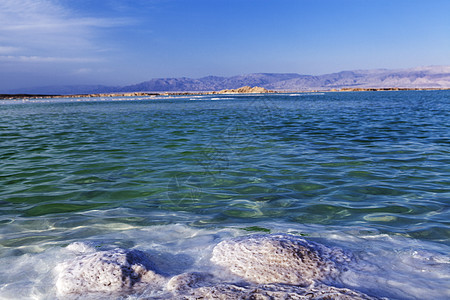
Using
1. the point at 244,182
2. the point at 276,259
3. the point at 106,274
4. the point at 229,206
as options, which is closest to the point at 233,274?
the point at 276,259

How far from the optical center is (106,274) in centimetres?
362

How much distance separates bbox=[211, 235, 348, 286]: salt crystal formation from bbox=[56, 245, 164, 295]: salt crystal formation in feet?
2.75

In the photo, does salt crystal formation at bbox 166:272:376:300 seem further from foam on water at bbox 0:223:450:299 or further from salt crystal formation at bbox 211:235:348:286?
salt crystal formation at bbox 211:235:348:286

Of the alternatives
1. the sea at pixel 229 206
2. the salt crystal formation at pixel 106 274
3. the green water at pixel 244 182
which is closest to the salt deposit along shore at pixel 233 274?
the salt crystal formation at pixel 106 274

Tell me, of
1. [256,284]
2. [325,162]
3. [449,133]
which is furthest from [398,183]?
[449,133]

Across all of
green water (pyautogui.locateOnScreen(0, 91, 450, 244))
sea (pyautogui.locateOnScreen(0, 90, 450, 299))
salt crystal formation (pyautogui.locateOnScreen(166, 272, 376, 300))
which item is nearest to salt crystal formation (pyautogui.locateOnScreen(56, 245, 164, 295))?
sea (pyautogui.locateOnScreen(0, 90, 450, 299))

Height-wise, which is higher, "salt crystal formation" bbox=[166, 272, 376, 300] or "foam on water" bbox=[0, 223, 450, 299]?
"salt crystal formation" bbox=[166, 272, 376, 300]

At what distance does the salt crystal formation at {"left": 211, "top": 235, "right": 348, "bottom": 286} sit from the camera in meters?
3.56

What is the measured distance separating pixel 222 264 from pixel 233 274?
0.26 m

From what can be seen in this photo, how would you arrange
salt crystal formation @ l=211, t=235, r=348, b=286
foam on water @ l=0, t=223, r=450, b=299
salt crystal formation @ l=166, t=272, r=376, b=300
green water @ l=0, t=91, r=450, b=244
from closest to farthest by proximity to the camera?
1. salt crystal formation @ l=166, t=272, r=376, b=300
2. foam on water @ l=0, t=223, r=450, b=299
3. salt crystal formation @ l=211, t=235, r=348, b=286
4. green water @ l=0, t=91, r=450, b=244

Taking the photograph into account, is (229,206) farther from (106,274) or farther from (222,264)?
(106,274)

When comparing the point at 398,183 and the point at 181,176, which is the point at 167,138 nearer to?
the point at 181,176

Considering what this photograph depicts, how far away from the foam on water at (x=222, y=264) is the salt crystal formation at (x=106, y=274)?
0.04ft

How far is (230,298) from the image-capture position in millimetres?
3031
